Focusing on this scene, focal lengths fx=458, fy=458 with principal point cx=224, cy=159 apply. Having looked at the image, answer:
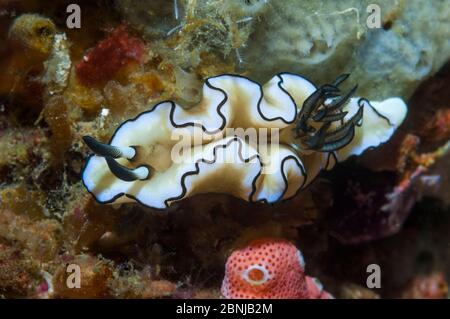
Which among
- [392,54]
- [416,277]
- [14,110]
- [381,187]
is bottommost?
[416,277]

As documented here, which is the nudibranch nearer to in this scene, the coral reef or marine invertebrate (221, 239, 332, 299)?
the coral reef

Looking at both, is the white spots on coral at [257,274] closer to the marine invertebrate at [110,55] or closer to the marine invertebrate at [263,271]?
the marine invertebrate at [263,271]

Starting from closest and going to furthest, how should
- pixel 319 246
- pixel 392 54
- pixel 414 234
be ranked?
pixel 392 54, pixel 319 246, pixel 414 234

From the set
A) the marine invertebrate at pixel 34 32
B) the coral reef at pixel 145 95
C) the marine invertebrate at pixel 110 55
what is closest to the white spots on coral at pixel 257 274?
the coral reef at pixel 145 95

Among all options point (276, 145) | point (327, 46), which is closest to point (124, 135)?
point (276, 145)

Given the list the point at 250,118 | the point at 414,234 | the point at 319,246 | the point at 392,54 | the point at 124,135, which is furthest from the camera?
the point at 414,234

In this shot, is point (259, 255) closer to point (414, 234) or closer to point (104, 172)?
point (104, 172)
